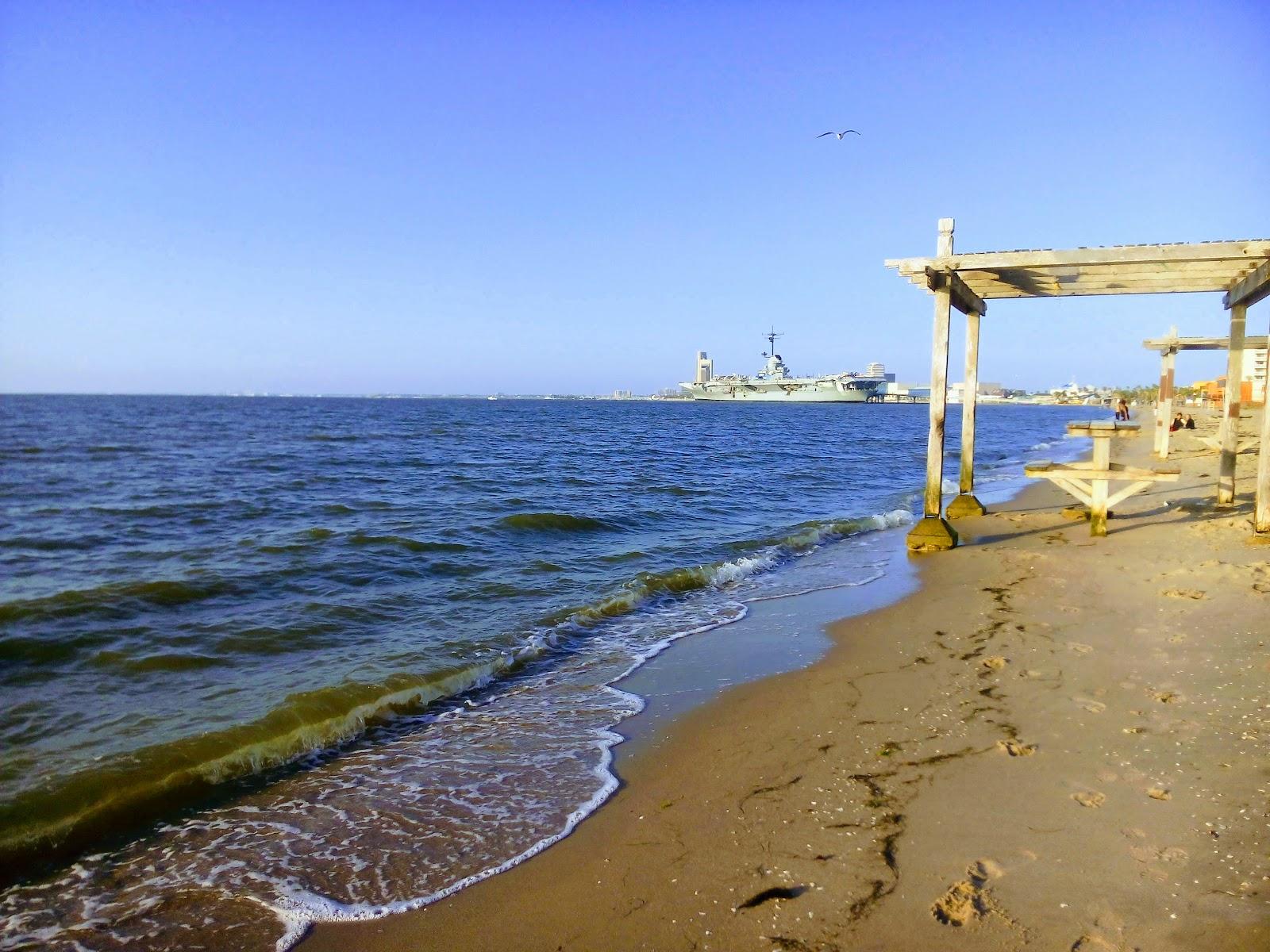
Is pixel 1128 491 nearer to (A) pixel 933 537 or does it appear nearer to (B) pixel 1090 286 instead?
(A) pixel 933 537

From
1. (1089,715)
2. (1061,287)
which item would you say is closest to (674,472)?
(1061,287)

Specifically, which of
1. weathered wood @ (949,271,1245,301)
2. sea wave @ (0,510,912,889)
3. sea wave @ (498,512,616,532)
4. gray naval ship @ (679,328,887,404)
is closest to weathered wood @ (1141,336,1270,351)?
weathered wood @ (949,271,1245,301)

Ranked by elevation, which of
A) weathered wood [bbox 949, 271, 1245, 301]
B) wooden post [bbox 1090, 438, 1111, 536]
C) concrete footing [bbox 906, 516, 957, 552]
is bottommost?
concrete footing [bbox 906, 516, 957, 552]

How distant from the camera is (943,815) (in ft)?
11.8

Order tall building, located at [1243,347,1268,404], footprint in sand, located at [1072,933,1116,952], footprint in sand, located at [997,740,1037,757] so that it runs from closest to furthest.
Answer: footprint in sand, located at [1072,933,1116,952]
footprint in sand, located at [997,740,1037,757]
tall building, located at [1243,347,1268,404]

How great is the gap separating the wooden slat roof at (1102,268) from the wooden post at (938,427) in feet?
1.18

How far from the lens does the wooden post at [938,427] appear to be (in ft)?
32.8

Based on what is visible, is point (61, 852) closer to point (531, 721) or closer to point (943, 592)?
point (531, 721)

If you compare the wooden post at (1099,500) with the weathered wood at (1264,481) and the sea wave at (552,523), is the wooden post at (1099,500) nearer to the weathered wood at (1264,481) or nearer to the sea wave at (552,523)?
the weathered wood at (1264,481)

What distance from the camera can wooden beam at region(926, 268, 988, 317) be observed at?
986 centimetres

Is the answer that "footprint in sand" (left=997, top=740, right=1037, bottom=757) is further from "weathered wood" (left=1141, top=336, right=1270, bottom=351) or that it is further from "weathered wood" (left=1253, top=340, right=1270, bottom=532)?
"weathered wood" (left=1141, top=336, right=1270, bottom=351)

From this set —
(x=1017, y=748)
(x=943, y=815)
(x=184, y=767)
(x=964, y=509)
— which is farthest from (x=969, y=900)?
(x=964, y=509)

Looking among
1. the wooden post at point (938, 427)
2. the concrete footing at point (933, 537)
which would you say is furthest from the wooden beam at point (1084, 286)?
the concrete footing at point (933, 537)

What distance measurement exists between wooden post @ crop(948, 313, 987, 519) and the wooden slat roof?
0.72 m
